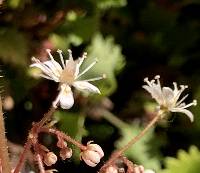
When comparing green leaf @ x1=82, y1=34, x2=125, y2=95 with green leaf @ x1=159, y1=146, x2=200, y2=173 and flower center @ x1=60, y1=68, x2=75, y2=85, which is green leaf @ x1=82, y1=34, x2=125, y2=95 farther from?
flower center @ x1=60, y1=68, x2=75, y2=85

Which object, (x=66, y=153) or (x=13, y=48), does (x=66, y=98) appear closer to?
(x=66, y=153)

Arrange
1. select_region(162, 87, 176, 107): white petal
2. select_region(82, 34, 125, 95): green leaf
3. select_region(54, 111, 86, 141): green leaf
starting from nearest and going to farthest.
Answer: select_region(162, 87, 176, 107): white petal
select_region(54, 111, 86, 141): green leaf
select_region(82, 34, 125, 95): green leaf

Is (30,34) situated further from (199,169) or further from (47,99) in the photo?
(199,169)

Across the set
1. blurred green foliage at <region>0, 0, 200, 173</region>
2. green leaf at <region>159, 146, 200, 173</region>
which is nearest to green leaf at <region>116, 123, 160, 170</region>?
blurred green foliage at <region>0, 0, 200, 173</region>

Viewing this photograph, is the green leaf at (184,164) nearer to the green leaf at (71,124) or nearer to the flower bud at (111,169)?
the green leaf at (71,124)

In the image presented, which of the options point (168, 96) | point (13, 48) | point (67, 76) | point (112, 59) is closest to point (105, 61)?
point (112, 59)
